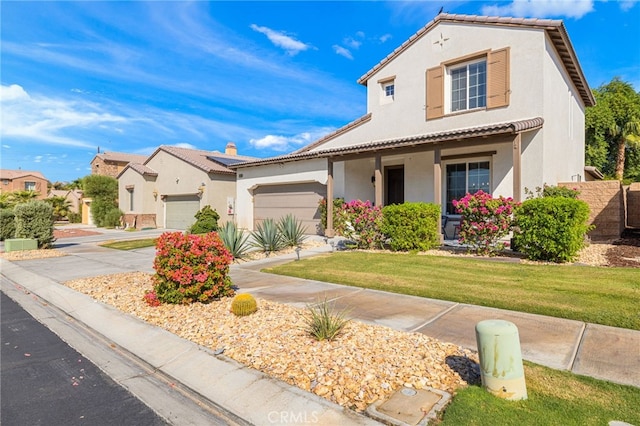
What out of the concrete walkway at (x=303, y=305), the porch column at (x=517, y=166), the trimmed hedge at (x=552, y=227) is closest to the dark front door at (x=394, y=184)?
the porch column at (x=517, y=166)

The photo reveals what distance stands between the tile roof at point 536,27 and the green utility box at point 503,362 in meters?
12.5

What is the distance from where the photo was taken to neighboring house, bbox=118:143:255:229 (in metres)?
22.2

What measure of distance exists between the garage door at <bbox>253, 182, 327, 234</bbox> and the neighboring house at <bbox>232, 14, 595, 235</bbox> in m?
0.08

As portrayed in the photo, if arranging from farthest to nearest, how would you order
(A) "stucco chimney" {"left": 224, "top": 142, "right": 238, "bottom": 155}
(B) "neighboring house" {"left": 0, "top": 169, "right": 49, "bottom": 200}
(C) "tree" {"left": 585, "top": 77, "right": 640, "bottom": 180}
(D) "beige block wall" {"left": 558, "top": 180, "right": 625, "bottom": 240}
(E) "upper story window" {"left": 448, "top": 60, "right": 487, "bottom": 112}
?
1. (B) "neighboring house" {"left": 0, "top": 169, "right": 49, "bottom": 200}
2. (A) "stucco chimney" {"left": 224, "top": 142, "right": 238, "bottom": 155}
3. (C) "tree" {"left": 585, "top": 77, "right": 640, "bottom": 180}
4. (E) "upper story window" {"left": 448, "top": 60, "right": 487, "bottom": 112}
5. (D) "beige block wall" {"left": 558, "top": 180, "right": 625, "bottom": 240}

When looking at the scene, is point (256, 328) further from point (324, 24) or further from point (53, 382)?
point (324, 24)

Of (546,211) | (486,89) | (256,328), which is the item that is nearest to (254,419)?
(256,328)

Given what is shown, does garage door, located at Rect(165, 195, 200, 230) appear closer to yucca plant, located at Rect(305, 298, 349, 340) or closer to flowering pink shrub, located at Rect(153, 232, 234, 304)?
flowering pink shrub, located at Rect(153, 232, 234, 304)

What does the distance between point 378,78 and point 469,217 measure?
8.82 metres

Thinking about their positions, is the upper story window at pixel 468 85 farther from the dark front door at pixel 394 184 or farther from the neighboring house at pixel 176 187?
the neighboring house at pixel 176 187

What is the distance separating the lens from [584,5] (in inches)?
519

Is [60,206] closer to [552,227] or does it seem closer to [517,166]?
[517,166]

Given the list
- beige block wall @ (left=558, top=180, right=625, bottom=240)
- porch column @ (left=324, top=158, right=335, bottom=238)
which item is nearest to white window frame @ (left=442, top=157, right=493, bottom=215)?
beige block wall @ (left=558, top=180, right=625, bottom=240)

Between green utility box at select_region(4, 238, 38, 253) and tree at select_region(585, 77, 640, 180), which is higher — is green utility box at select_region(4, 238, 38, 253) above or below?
below

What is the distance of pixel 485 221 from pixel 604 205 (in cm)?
559
